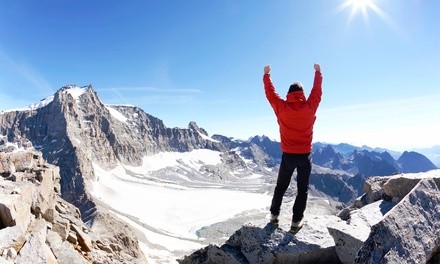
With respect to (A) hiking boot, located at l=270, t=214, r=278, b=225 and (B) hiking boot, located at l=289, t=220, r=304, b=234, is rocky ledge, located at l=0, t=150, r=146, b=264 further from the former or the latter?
(B) hiking boot, located at l=289, t=220, r=304, b=234

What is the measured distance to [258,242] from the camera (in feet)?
34.2

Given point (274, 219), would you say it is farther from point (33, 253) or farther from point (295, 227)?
point (33, 253)

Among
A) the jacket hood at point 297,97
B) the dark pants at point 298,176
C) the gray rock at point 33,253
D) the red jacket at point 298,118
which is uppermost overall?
the jacket hood at point 297,97

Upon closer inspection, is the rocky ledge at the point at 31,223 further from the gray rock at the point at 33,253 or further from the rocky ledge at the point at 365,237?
the rocky ledge at the point at 365,237

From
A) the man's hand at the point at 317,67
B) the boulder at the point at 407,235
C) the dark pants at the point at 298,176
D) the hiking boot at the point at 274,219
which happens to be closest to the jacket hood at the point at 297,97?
the man's hand at the point at 317,67

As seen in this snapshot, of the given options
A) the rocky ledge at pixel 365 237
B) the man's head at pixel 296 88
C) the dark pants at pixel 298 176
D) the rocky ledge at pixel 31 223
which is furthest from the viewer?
the dark pants at pixel 298 176

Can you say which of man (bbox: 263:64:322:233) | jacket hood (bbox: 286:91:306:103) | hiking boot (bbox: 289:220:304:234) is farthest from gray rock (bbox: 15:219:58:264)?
jacket hood (bbox: 286:91:306:103)

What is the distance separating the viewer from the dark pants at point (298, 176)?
420 inches

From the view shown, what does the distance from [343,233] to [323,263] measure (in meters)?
1.19

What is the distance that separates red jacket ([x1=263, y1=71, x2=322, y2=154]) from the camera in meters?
10.4

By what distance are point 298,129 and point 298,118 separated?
322 millimetres

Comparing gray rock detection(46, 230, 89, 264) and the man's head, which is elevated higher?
the man's head

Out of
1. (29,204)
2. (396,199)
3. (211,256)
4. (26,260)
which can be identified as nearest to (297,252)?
(211,256)

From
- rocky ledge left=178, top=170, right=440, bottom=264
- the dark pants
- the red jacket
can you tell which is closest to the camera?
rocky ledge left=178, top=170, right=440, bottom=264
